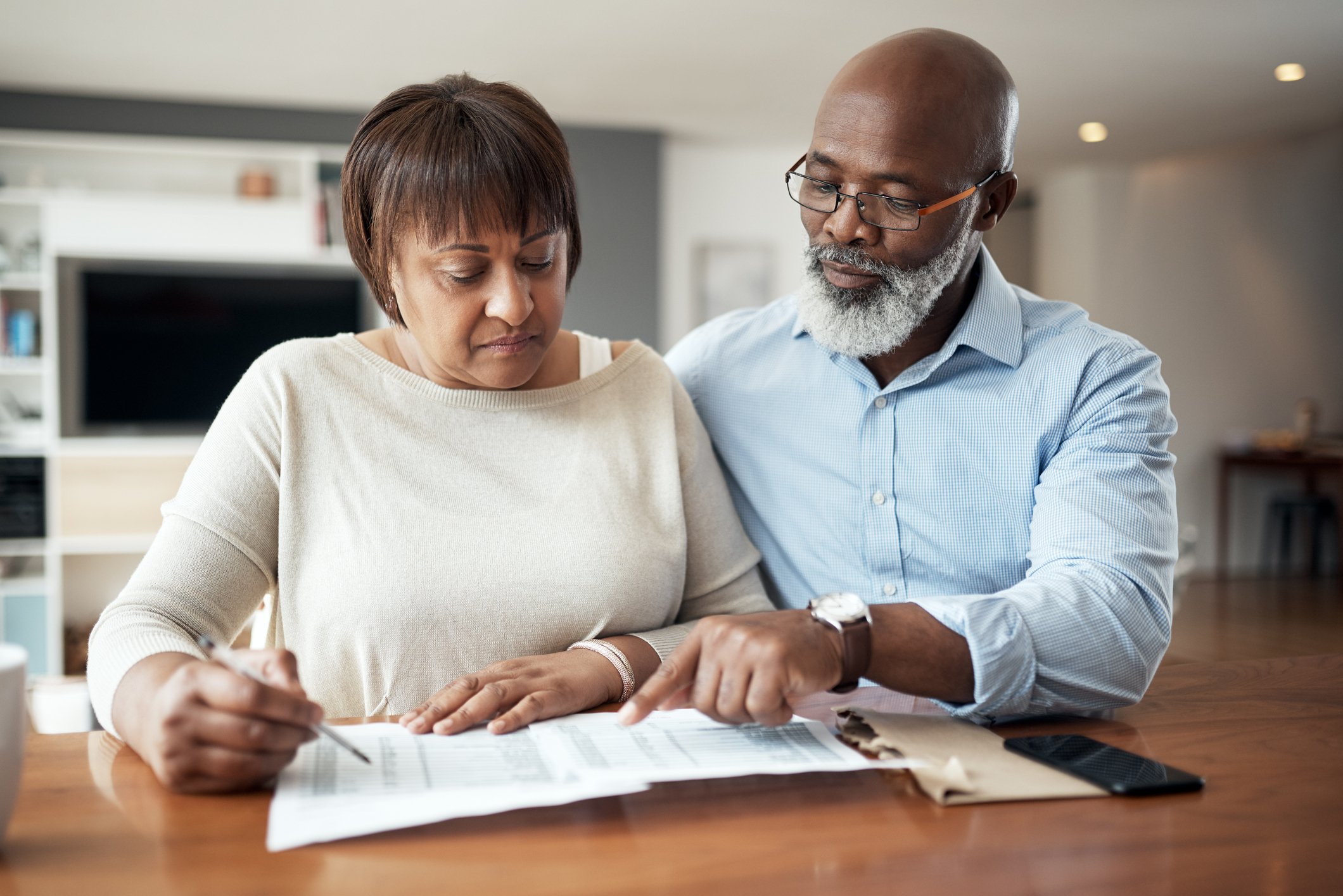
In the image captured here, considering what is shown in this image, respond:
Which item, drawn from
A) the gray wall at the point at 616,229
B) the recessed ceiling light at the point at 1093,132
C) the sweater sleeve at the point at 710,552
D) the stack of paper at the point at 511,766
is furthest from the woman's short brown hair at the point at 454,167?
the recessed ceiling light at the point at 1093,132

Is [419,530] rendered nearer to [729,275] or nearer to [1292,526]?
[729,275]

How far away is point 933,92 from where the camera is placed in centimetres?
147

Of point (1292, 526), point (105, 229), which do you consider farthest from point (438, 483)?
point (1292, 526)

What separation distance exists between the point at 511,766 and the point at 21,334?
5485mm

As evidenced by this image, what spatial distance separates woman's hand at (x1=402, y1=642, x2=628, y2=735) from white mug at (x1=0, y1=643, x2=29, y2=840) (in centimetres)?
31

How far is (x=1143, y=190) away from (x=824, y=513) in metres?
7.14

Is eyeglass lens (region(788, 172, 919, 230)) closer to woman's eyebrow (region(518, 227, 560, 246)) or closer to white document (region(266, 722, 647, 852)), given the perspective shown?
woman's eyebrow (region(518, 227, 560, 246))

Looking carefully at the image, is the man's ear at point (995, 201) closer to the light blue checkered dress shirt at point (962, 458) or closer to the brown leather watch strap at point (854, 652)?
the light blue checkered dress shirt at point (962, 458)

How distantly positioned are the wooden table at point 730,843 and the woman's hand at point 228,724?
0.07 ft

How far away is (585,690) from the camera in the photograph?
1.04m

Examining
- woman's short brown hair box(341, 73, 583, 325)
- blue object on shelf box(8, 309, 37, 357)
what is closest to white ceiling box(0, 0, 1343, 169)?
blue object on shelf box(8, 309, 37, 357)

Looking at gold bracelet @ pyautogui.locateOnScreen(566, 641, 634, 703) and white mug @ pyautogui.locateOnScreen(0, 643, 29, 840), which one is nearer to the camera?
white mug @ pyautogui.locateOnScreen(0, 643, 29, 840)

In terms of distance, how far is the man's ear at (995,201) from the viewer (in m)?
1.60

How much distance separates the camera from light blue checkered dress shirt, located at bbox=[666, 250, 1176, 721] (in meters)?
1.26
